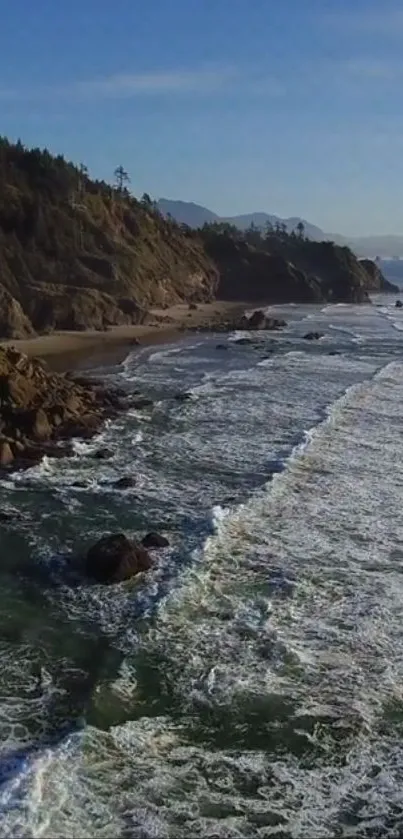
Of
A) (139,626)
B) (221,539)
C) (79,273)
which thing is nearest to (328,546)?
(221,539)

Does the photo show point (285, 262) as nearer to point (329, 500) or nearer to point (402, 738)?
point (329, 500)

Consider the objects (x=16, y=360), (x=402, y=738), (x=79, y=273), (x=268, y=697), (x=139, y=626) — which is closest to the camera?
(x=402, y=738)

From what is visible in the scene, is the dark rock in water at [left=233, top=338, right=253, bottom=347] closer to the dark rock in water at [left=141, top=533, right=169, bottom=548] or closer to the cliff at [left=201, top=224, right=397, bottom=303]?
the dark rock in water at [left=141, top=533, right=169, bottom=548]

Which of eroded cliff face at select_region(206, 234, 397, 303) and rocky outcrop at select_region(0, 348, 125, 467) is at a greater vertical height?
eroded cliff face at select_region(206, 234, 397, 303)

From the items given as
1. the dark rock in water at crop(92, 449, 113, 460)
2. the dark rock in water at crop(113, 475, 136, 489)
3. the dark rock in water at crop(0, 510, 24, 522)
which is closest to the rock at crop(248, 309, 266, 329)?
the dark rock in water at crop(92, 449, 113, 460)

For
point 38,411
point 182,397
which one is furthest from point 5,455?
point 182,397

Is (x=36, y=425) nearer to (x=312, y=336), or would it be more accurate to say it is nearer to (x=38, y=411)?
(x=38, y=411)
